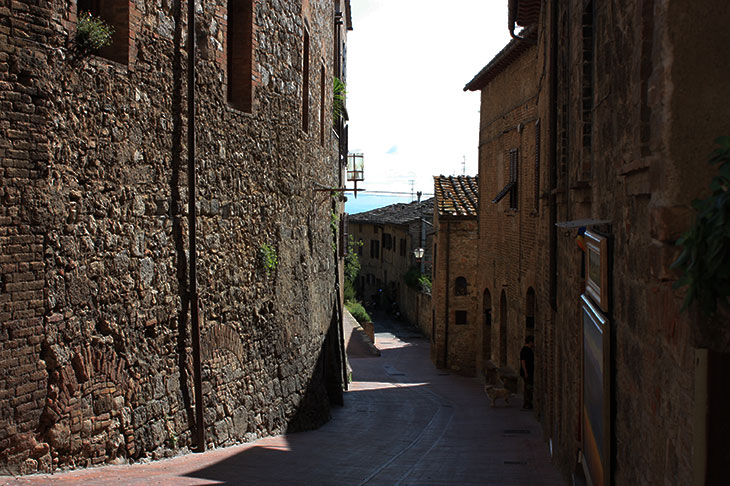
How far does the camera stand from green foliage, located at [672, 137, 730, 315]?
2740 millimetres

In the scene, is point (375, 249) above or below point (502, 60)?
below

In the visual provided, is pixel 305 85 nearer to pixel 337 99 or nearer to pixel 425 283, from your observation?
pixel 337 99

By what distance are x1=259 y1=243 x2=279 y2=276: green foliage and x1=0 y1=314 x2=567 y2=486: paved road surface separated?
7.67 ft

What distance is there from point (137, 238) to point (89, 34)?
1968mm

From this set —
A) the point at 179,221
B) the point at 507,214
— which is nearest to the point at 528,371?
the point at 507,214

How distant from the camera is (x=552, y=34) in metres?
9.55

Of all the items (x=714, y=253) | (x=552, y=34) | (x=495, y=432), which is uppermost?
(x=552, y=34)

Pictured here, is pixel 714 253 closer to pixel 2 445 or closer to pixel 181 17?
pixel 2 445

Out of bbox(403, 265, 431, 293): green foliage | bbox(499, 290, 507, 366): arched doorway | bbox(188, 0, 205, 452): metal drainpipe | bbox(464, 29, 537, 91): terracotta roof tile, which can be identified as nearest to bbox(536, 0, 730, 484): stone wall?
bbox(188, 0, 205, 452): metal drainpipe

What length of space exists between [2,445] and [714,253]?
204 inches

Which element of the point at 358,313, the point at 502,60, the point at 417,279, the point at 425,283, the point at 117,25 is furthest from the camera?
the point at 417,279

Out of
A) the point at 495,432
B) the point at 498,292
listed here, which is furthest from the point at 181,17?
the point at 498,292

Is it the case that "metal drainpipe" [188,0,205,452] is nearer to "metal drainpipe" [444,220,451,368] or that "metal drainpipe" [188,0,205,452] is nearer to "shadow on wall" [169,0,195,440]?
"shadow on wall" [169,0,195,440]

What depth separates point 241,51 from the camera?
9.44 m
